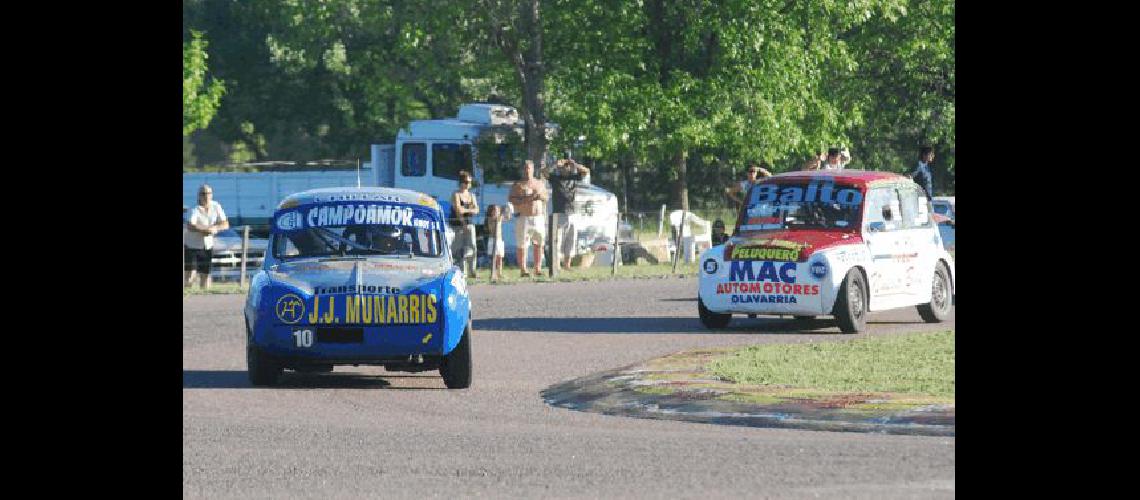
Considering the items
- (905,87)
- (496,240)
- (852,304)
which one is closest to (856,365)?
(852,304)

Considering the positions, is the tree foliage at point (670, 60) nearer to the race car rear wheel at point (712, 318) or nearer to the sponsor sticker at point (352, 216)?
the race car rear wheel at point (712, 318)

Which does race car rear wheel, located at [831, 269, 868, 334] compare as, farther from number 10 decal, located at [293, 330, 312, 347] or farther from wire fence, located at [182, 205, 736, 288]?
wire fence, located at [182, 205, 736, 288]

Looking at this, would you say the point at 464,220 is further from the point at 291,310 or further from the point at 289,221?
the point at 291,310

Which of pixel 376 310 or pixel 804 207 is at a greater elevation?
pixel 804 207

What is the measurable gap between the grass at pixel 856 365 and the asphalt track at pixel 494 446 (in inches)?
51.2

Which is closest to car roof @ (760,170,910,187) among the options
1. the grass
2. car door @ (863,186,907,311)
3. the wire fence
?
car door @ (863,186,907,311)

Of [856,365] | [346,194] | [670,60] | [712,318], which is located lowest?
[856,365]

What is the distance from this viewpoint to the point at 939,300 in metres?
22.4

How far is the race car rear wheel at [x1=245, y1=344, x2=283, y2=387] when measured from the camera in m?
16.1

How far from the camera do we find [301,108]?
211 ft

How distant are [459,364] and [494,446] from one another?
3.55 meters

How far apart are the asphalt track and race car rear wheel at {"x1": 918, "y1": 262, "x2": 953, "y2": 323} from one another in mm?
3443
